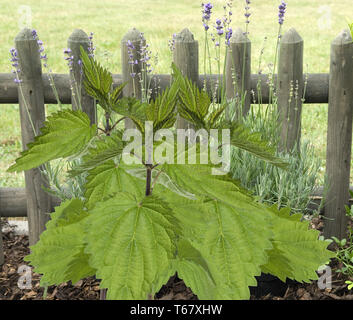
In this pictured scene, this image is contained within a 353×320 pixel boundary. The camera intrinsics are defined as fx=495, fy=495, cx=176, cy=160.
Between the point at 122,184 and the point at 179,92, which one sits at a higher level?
the point at 179,92

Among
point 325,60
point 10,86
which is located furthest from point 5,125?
point 325,60

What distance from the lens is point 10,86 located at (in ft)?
9.40

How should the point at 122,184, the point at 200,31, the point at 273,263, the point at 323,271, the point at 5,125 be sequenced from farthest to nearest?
the point at 200,31, the point at 5,125, the point at 323,271, the point at 273,263, the point at 122,184

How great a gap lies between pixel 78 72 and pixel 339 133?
1563mm

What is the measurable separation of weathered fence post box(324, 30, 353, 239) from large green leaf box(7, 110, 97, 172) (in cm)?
214

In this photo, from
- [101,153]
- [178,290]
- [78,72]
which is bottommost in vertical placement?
[178,290]

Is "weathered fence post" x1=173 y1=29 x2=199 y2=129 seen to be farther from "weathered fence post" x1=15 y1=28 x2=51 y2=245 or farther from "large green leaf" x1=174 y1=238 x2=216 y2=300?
"large green leaf" x1=174 y1=238 x2=216 y2=300

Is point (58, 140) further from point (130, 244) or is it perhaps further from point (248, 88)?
point (248, 88)

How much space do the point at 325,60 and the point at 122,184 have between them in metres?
6.82

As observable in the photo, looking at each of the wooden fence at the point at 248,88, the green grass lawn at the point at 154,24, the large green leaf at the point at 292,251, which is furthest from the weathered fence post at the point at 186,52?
the green grass lawn at the point at 154,24

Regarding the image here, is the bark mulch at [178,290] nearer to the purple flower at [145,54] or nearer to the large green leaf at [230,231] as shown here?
the purple flower at [145,54]

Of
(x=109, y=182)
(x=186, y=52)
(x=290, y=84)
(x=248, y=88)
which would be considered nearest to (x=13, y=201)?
(x=186, y=52)

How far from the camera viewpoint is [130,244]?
0.91m

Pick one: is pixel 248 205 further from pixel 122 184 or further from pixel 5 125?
pixel 5 125
